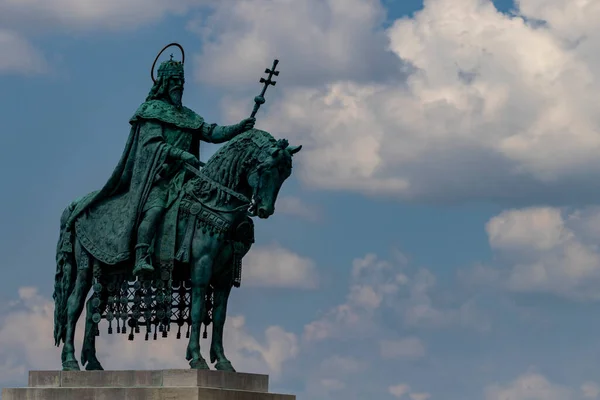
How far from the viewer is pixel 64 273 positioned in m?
30.2

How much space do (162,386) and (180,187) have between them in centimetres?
377

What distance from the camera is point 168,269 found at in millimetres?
28516

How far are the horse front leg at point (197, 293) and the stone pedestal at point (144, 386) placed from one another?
68cm

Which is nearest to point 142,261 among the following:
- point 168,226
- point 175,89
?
point 168,226

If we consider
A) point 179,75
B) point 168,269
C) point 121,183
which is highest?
point 179,75

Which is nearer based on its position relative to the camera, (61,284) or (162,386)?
(162,386)

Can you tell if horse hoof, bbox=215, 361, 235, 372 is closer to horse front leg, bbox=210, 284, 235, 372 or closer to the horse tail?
horse front leg, bbox=210, 284, 235, 372

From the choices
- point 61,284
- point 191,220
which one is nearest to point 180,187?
point 191,220

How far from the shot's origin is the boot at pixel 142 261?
2839 cm

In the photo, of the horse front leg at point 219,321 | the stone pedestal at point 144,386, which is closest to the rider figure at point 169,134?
the horse front leg at point 219,321

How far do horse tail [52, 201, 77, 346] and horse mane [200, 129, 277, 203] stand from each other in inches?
123

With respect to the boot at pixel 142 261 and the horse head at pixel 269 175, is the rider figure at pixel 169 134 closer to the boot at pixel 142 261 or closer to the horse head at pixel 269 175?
the boot at pixel 142 261

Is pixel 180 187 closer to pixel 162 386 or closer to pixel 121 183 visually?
pixel 121 183

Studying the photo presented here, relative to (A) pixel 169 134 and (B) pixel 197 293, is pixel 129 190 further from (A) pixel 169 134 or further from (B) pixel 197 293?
(B) pixel 197 293
